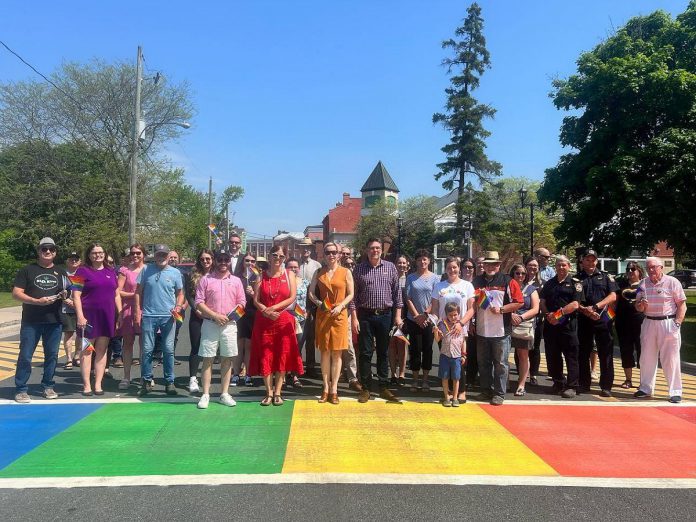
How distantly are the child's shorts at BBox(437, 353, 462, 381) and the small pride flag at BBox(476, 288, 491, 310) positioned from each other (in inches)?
29.1

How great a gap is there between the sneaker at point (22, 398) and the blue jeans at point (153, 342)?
129cm

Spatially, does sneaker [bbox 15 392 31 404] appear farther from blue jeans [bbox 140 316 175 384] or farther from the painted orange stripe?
the painted orange stripe

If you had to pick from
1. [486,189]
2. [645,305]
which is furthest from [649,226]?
[486,189]

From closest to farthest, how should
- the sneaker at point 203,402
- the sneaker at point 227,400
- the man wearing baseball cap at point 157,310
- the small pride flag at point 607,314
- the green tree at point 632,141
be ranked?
1. the sneaker at point 203,402
2. the sneaker at point 227,400
3. the man wearing baseball cap at point 157,310
4. the small pride flag at point 607,314
5. the green tree at point 632,141

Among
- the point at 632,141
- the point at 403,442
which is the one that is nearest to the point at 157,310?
the point at 403,442

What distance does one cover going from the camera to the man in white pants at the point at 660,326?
269 inches

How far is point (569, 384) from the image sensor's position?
699cm

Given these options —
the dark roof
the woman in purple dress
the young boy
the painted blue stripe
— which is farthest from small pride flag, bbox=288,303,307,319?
the dark roof

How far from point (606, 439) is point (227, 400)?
404 centimetres

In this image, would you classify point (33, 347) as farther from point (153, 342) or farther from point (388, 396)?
point (388, 396)

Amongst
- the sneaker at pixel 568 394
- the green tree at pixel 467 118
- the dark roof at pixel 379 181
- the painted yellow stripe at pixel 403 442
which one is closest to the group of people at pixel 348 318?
the sneaker at pixel 568 394

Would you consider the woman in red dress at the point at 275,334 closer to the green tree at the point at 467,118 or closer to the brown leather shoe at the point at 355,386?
the brown leather shoe at the point at 355,386

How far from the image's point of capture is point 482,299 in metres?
6.71

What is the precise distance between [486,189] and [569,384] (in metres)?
34.7
